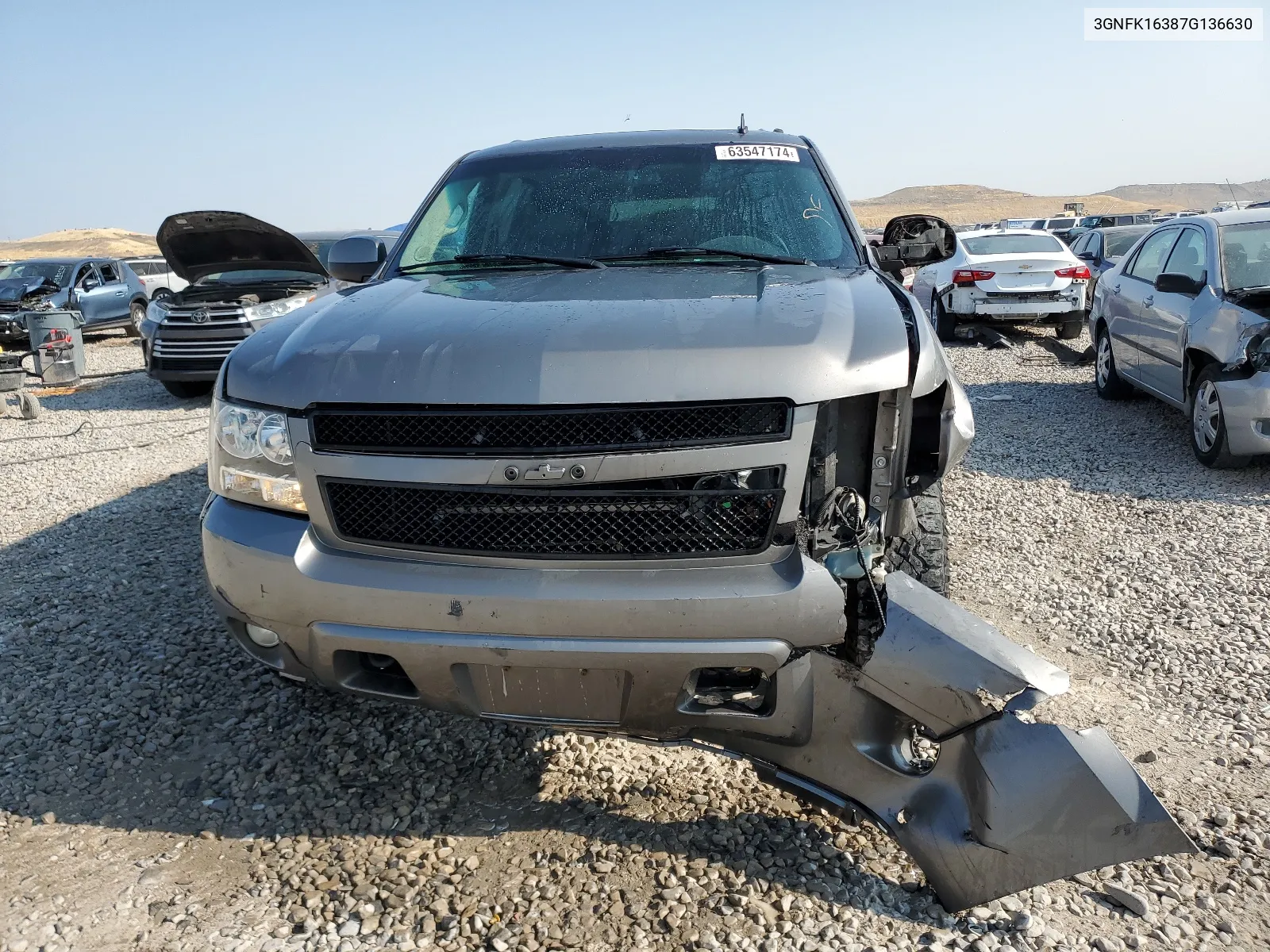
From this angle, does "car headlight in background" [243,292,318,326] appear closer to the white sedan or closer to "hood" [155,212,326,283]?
"hood" [155,212,326,283]

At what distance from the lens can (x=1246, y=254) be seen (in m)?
6.73

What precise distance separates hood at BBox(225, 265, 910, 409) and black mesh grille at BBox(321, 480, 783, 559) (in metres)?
0.23

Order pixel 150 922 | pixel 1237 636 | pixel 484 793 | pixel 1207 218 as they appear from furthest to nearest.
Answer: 1. pixel 1207 218
2. pixel 1237 636
3. pixel 484 793
4. pixel 150 922

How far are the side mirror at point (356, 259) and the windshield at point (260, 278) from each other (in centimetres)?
770

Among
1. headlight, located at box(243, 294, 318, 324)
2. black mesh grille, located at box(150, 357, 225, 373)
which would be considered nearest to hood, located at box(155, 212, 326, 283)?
headlight, located at box(243, 294, 318, 324)

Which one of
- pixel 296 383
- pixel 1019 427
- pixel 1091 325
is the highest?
pixel 296 383

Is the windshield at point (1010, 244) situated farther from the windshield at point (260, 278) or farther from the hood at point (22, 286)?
the hood at point (22, 286)

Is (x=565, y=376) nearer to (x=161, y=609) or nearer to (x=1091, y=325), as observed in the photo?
(x=161, y=609)

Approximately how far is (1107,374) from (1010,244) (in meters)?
5.26

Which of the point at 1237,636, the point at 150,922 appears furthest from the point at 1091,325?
the point at 150,922

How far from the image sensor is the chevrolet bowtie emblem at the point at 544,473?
7.28ft

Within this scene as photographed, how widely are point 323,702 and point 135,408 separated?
8.65 metres

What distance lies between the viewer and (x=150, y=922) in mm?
2338

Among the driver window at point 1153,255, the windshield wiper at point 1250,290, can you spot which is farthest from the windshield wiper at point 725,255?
the driver window at point 1153,255
